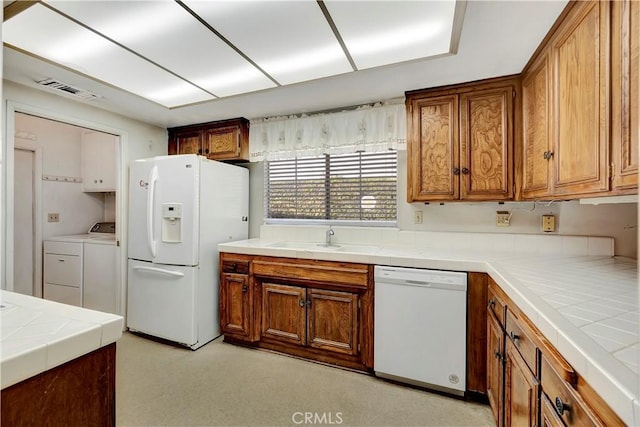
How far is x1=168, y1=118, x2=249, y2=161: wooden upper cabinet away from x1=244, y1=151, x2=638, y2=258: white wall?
158 cm

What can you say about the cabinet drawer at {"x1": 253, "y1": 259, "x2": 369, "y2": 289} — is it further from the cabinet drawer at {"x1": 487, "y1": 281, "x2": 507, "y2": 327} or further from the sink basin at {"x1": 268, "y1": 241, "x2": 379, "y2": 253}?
the cabinet drawer at {"x1": 487, "y1": 281, "x2": 507, "y2": 327}

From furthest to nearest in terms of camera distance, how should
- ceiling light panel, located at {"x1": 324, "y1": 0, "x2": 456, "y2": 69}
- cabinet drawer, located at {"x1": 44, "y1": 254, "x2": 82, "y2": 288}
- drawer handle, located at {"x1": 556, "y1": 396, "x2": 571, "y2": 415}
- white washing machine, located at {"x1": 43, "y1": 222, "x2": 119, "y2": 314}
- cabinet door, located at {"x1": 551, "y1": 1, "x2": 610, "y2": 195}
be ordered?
cabinet drawer, located at {"x1": 44, "y1": 254, "x2": 82, "y2": 288}
white washing machine, located at {"x1": 43, "y1": 222, "x2": 119, "y2": 314}
ceiling light panel, located at {"x1": 324, "y1": 0, "x2": 456, "y2": 69}
cabinet door, located at {"x1": 551, "y1": 1, "x2": 610, "y2": 195}
drawer handle, located at {"x1": 556, "y1": 396, "x2": 571, "y2": 415}

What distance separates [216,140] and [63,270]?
2223mm

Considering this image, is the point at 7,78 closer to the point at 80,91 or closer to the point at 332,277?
the point at 80,91

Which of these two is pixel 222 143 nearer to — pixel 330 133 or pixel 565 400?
pixel 330 133

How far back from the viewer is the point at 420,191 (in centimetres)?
234

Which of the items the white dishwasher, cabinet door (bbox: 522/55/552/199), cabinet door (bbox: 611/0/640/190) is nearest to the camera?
cabinet door (bbox: 611/0/640/190)

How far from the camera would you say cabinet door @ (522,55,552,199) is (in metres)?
1.68

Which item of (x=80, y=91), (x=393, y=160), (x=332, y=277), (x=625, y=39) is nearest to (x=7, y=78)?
(x=80, y=91)

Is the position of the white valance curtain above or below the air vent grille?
below

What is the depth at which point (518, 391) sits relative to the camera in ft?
3.97

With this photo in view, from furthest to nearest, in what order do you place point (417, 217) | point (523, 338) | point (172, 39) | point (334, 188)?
point (334, 188)
point (417, 217)
point (172, 39)
point (523, 338)

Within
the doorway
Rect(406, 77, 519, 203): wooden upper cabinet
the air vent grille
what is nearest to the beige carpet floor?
Rect(406, 77, 519, 203): wooden upper cabinet

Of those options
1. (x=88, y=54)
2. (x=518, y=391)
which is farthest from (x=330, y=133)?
(x=518, y=391)
